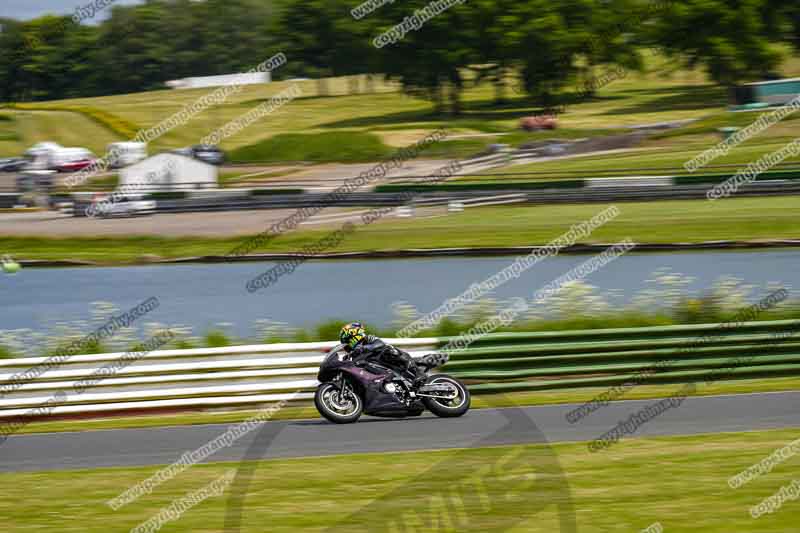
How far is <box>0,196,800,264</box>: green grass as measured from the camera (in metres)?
36.9

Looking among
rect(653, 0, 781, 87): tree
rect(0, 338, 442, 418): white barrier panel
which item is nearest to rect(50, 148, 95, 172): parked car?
rect(653, 0, 781, 87): tree

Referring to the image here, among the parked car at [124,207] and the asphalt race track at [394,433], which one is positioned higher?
the asphalt race track at [394,433]

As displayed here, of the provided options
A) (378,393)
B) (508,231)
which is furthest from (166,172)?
(378,393)

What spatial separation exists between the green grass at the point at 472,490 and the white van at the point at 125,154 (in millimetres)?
53715

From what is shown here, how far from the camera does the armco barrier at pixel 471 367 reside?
46.6 ft

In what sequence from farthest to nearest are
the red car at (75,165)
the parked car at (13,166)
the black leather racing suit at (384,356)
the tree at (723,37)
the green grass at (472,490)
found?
1. the tree at (723,37)
2. the parked car at (13,166)
3. the red car at (75,165)
4. the black leather racing suit at (384,356)
5. the green grass at (472,490)

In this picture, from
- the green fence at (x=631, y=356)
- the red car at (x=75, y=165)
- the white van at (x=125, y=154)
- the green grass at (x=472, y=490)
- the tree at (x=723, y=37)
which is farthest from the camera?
the tree at (x=723, y=37)

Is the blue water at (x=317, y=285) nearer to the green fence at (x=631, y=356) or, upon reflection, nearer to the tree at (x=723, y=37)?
the green fence at (x=631, y=356)

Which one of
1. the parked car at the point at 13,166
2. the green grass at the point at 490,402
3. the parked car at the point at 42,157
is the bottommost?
the parked car at the point at 13,166

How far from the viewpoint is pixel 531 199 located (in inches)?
1706

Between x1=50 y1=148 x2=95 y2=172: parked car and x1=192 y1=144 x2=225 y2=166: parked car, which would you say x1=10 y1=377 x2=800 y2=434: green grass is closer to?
x1=192 y1=144 x2=225 y2=166: parked car

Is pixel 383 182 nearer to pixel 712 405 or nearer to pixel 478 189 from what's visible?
pixel 478 189

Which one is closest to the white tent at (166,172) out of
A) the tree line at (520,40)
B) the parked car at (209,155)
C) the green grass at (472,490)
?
the parked car at (209,155)

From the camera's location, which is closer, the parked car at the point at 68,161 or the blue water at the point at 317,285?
the blue water at the point at 317,285
